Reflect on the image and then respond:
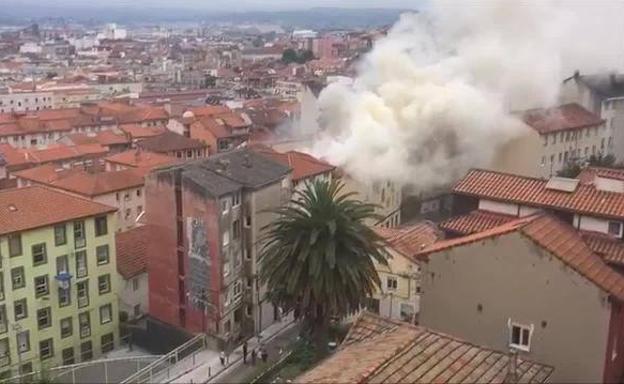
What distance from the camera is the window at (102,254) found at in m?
42.6

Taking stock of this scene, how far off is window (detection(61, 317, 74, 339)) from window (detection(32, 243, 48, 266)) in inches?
147

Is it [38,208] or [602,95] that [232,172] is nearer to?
[38,208]

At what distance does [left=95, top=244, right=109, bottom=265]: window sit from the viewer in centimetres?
4258

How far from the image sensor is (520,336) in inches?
838

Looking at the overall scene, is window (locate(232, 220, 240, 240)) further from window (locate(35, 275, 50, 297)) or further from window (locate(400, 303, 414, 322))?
window (locate(35, 275, 50, 297))

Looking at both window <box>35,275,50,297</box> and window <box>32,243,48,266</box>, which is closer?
window <box>32,243,48,266</box>

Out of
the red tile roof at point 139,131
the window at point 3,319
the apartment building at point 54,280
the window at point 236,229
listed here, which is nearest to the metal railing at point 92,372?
the window at point 3,319

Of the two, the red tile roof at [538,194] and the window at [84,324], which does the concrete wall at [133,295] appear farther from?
the red tile roof at [538,194]

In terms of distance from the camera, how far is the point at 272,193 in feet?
143

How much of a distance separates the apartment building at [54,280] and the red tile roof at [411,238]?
15334 millimetres

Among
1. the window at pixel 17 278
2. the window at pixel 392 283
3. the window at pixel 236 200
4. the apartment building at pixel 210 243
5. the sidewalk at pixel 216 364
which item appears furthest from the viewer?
the window at pixel 236 200

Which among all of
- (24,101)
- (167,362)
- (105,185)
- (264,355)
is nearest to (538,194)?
(264,355)

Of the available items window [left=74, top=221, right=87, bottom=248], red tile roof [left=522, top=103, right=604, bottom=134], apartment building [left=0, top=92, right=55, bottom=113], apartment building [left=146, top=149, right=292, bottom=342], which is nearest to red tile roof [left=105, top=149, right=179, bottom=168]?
apartment building [left=146, top=149, right=292, bottom=342]

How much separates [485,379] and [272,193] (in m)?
27.4
